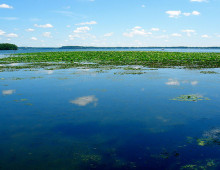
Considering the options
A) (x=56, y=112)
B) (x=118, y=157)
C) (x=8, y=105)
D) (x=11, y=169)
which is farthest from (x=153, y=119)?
(x=8, y=105)

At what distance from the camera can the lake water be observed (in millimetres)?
5492

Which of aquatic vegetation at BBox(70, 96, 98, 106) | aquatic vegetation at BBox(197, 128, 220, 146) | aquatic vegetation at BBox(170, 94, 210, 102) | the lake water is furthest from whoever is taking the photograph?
aquatic vegetation at BBox(170, 94, 210, 102)

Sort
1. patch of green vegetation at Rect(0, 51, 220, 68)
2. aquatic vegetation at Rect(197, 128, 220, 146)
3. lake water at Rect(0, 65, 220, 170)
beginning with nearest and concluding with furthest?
lake water at Rect(0, 65, 220, 170), aquatic vegetation at Rect(197, 128, 220, 146), patch of green vegetation at Rect(0, 51, 220, 68)

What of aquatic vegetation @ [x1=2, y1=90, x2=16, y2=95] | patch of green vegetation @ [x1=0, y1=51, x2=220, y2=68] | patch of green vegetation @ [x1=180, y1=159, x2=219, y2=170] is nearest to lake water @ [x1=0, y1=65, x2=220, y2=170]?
patch of green vegetation @ [x1=180, y1=159, x2=219, y2=170]

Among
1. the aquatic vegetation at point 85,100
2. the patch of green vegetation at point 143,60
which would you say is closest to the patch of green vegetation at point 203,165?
the aquatic vegetation at point 85,100

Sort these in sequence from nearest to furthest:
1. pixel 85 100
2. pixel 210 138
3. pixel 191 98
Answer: pixel 210 138, pixel 85 100, pixel 191 98

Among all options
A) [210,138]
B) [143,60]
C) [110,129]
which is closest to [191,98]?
[210,138]

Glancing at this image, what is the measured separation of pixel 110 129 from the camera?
24.4ft

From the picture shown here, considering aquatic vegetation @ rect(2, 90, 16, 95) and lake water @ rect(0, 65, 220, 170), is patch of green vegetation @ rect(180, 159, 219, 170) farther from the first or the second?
aquatic vegetation @ rect(2, 90, 16, 95)

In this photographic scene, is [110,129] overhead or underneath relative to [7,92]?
underneath

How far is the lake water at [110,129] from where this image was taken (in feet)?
18.0

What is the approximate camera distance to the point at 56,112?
9.33 m

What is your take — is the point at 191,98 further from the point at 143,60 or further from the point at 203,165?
the point at 143,60

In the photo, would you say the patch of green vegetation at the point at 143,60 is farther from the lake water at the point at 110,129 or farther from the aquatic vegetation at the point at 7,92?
the lake water at the point at 110,129
